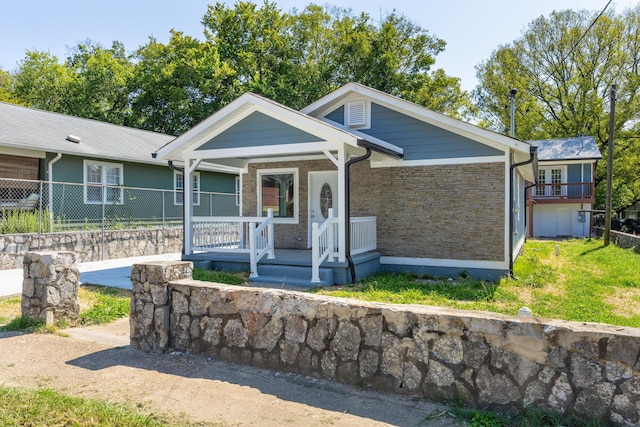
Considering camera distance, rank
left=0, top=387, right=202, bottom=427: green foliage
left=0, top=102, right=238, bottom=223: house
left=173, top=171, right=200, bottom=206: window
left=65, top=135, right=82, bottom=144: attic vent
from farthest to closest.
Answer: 1. left=173, top=171, right=200, bottom=206: window
2. left=65, top=135, right=82, bottom=144: attic vent
3. left=0, top=102, right=238, bottom=223: house
4. left=0, top=387, right=202, bottom=427: green foliage

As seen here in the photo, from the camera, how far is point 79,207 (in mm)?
14789

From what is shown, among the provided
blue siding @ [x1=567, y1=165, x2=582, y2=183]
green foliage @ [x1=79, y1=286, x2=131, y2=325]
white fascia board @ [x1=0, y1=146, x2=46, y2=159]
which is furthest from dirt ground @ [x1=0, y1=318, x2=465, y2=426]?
blue siding @ [x1=567, y1=165, x2=582, y2=183]

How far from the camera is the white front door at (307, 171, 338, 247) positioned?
1163cm

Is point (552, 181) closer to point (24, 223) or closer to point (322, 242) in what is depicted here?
point (322, 242)

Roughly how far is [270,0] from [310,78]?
7.28 m

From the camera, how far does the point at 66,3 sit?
14.0 meters

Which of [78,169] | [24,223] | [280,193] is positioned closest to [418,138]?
[280,193]

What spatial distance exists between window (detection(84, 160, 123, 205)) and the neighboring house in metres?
20.5

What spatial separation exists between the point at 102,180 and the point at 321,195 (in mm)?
8673

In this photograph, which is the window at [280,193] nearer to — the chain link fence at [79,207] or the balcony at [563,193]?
the chain link fence at [79,207]

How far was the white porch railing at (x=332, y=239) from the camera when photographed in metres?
8.90

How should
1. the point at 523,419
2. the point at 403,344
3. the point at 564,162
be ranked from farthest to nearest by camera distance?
1. the point at 564,162
2. the point at 403,344
3. the point at 523,419

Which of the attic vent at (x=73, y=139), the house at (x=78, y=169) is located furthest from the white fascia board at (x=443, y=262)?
the attic vent at (x=73, y=139)

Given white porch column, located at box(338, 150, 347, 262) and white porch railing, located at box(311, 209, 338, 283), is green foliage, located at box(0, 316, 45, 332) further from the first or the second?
white porch column, located at box(338, 150, 347, 262)
